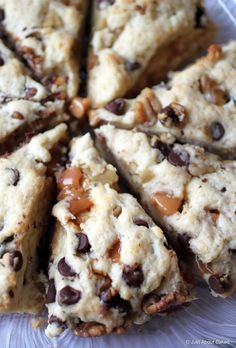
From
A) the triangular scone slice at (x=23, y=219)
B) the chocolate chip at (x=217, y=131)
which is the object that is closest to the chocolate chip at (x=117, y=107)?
the triangular scone slice at (x=23, y=219)

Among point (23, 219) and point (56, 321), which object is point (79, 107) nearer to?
point (23, 219)

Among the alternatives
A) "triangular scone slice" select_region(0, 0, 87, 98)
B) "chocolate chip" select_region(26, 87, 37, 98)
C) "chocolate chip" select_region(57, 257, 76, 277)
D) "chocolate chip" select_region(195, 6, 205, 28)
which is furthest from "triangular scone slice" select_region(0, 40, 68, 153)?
"chocolate chip" select_region(195, 6, 205, 28)

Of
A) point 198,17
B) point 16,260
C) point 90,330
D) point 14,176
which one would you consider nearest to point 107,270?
point 90,330

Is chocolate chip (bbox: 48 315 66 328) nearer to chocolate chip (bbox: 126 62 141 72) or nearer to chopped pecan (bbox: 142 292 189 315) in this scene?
chopped pecan (bbox: 142 292 189 315)

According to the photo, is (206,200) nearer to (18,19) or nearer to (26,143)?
(26,143)

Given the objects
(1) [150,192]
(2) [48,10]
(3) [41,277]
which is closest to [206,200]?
(1) [150,192]

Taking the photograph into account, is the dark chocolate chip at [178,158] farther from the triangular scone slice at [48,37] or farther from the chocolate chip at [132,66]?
the triangular scone slice at [48,37]
